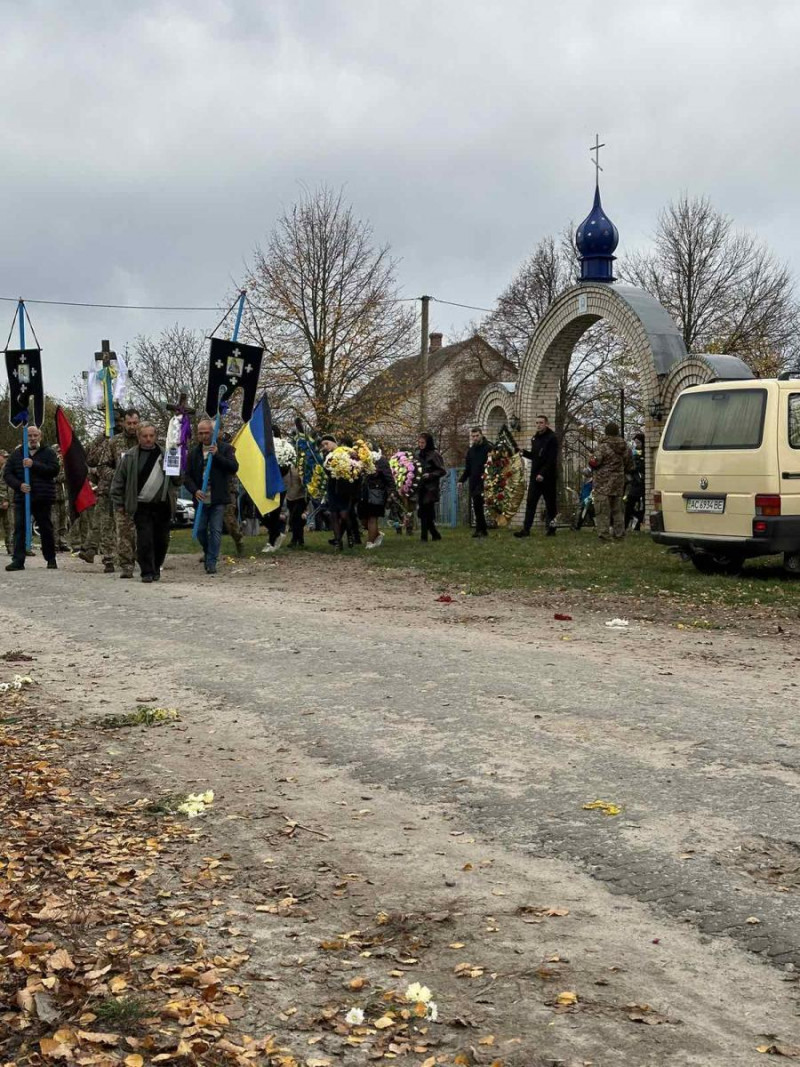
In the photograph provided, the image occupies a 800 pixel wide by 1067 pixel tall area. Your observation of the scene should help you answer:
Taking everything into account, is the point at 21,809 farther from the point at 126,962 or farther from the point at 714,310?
the point at 714,310

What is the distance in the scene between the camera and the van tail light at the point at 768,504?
13.4m

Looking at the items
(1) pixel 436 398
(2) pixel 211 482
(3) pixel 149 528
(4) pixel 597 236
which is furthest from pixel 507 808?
(1) pixel 436 398

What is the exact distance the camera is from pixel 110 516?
18.2 m

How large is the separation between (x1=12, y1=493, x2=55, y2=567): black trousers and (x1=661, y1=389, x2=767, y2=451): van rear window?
8.90 meters

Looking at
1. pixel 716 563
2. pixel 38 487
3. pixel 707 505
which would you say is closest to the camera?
pixel 707 505

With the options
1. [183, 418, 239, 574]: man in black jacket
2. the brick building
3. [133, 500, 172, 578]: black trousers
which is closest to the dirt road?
[133, 500, 172, 578]: black trousers

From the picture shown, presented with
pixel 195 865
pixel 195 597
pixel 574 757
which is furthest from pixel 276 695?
pixel 195 597

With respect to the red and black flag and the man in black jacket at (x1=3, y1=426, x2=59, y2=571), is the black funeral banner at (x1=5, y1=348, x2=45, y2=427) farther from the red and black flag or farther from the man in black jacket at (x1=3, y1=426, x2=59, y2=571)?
the man in black jacket at (x1=3, y1=426, x2=59, y2=571)

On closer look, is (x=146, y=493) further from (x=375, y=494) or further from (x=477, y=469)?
(x=477, y=469)

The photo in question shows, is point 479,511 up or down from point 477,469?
down

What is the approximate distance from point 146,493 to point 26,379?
5.49 metres

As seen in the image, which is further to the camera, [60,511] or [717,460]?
[60,511]

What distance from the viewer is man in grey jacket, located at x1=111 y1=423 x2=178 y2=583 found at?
589 inches

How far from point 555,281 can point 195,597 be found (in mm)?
36529
